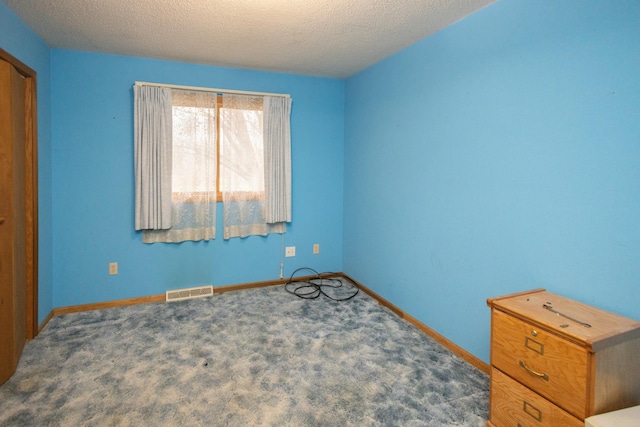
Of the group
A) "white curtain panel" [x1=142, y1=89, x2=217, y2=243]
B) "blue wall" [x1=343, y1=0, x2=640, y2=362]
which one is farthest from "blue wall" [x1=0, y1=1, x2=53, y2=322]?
"blue wall" [x1=343, y1=0, x2=640, y2=362]

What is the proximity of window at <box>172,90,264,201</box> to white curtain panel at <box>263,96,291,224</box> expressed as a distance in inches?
2.8

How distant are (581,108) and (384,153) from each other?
1751mm

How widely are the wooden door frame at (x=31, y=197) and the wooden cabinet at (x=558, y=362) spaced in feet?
10.0

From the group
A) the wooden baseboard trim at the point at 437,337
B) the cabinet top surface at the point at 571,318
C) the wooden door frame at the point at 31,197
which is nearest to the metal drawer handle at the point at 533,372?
the cabinet top surface at the point at 571,318

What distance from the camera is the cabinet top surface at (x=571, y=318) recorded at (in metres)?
1.32

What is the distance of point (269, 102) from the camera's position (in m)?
3.62

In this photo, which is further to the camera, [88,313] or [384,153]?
[384,153]

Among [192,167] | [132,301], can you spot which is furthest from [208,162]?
[132,301]

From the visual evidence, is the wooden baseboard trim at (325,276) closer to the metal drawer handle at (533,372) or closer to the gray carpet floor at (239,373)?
the gray carpet floor at (239,373)

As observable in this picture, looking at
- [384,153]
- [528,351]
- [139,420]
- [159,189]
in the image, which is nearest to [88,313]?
[159,189]

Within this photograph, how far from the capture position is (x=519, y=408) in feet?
5.13

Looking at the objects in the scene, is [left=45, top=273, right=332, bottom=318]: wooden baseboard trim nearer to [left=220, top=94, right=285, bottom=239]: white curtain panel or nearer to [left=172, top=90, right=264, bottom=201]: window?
[left=220, top=94, right=285, bottom=239]: white curtain panel

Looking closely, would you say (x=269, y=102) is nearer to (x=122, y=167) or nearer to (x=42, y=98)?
(x=122, y=167)

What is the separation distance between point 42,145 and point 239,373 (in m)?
2.34
